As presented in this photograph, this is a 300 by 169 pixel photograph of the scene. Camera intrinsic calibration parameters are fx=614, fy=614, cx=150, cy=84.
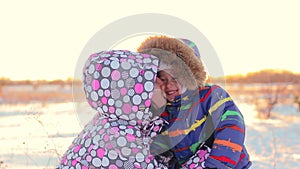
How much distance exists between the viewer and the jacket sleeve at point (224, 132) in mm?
2791

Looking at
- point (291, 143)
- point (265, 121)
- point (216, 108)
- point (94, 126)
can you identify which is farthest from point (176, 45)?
point (265, 121)

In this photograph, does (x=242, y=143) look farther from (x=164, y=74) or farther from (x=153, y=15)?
(x=153, y=15)

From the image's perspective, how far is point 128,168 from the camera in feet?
8.64

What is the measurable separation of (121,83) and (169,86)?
29 centimetres

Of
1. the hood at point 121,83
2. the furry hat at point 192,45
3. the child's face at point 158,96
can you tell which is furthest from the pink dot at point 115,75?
the furry hat at point 192,45

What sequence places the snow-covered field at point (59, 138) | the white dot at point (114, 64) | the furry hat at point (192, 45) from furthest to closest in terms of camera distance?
the snow-covered field at point (59, 138), the furry hat at point (192, 45), the white dot at point (114, 64)

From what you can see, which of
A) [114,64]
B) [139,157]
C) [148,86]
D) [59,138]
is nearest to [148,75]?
[148,86]

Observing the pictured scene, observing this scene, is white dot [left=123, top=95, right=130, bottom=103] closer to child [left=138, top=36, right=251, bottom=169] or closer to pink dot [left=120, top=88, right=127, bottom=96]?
pink dot [left=120, top=88, right=127, bottom=96]

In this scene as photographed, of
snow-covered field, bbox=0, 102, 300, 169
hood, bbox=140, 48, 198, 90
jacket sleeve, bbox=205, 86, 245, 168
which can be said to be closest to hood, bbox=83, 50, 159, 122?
hood, bbox=140, 48, 198, 90

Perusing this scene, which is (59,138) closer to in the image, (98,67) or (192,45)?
(192,45)

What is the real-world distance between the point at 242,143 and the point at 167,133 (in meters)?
0.35

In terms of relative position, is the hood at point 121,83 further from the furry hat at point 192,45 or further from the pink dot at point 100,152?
the furry hat at point 192,45

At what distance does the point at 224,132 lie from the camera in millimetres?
2812

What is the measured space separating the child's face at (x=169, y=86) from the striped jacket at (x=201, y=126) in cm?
3
